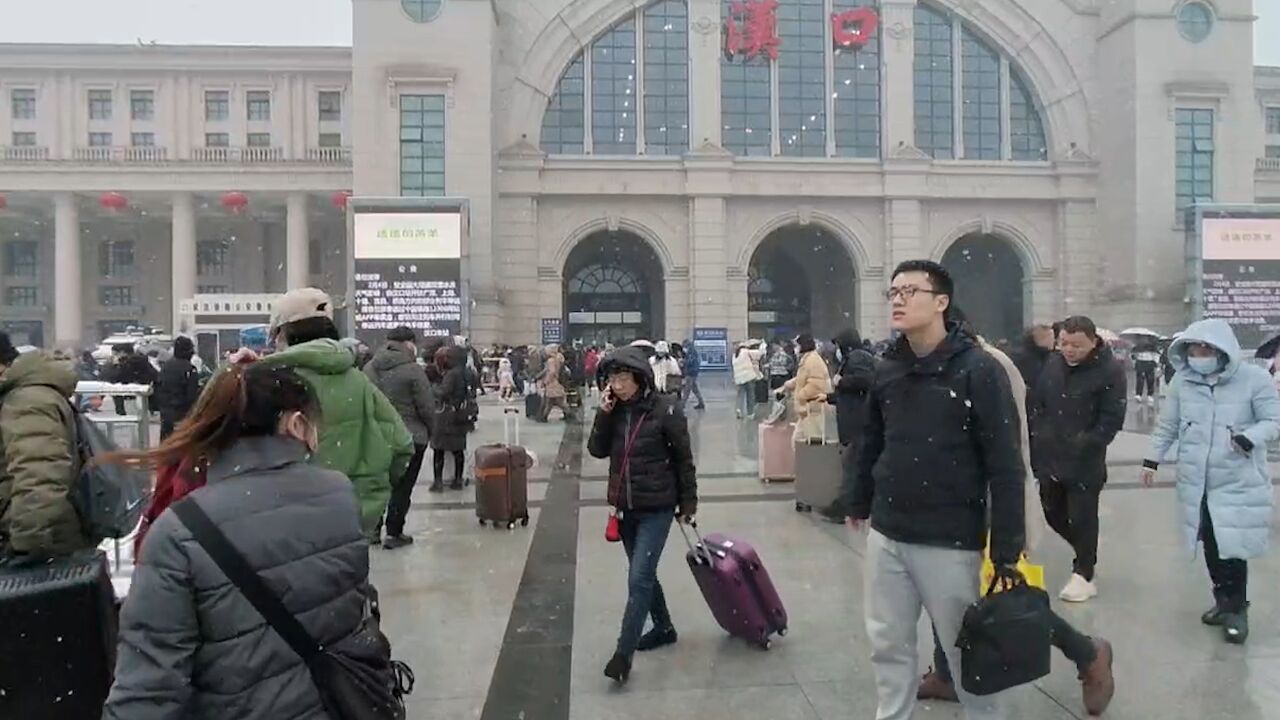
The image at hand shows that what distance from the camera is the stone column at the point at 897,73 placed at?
125 ft

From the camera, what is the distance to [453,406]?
11.0 metres

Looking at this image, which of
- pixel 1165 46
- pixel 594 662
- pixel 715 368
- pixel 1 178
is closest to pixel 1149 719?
pixel 594 662

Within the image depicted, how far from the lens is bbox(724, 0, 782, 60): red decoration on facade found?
123ft

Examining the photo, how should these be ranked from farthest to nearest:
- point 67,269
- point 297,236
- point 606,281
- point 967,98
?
point 67,269
point 606,281
point 297,236
point 967,98

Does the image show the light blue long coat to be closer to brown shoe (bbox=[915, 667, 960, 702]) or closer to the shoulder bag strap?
brown shoe (bbox=[915, 667, 960, 702])

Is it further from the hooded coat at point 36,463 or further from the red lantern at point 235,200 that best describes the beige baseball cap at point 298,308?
the red lantern at point 235,200

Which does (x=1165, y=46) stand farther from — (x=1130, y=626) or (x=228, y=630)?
(x=228, y=630)

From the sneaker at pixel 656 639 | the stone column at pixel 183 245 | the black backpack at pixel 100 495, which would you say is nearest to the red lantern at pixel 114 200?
the stone column at pixel 183 245

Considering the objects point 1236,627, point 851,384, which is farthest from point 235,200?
point 1236,627

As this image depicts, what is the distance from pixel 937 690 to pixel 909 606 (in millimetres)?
1262

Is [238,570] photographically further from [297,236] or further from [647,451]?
[297,236]

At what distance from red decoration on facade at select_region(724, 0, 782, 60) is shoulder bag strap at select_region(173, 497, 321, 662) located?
38298 mm

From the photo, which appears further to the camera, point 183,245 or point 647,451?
point 183,245

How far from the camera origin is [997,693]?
3.30 meters
